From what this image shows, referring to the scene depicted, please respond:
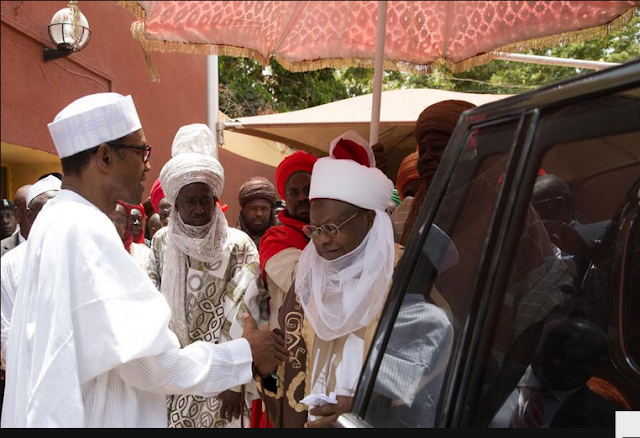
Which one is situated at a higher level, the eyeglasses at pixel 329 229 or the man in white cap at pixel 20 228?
the eyeglasses at pixel 329 229

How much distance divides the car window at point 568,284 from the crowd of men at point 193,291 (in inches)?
8.1

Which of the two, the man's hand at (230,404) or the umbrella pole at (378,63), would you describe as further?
the man's hand at (230,404)

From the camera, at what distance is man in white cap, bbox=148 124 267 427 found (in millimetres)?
3951

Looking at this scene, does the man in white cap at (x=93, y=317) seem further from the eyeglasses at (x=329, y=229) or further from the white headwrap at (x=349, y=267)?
the eyeglasses at (x=329, y=229)

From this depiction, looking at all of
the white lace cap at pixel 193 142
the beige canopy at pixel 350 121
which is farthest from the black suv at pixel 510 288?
the beige canopy at pixel 350 121

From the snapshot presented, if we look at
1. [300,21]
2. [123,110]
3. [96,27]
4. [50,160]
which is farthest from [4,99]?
[123,110]

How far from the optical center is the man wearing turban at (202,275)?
3951 millimetres

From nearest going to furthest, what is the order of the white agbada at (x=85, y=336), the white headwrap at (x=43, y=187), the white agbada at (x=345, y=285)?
the white agbada at (x=85, y=336), the white agbada at (x=345, y=285), the white headwrap at (x=43, y=187)

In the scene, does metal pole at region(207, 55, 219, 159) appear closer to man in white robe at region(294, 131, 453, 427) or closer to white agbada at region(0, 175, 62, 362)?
white agbada at region(0, 175, 62, 362)

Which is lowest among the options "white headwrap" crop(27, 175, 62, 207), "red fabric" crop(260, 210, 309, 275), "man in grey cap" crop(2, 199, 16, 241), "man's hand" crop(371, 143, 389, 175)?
"man in grey cap" crop(2, 199, 16, 241)

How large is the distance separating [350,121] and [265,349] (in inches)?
183

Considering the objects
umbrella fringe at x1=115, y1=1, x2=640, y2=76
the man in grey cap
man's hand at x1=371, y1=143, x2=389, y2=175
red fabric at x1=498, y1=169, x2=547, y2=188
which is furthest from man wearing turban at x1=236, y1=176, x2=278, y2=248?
red fabric at x1=498, y1=169, x2=547, y2=188

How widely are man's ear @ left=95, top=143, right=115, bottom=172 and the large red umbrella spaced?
1138 mm

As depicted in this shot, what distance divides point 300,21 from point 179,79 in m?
7.76
